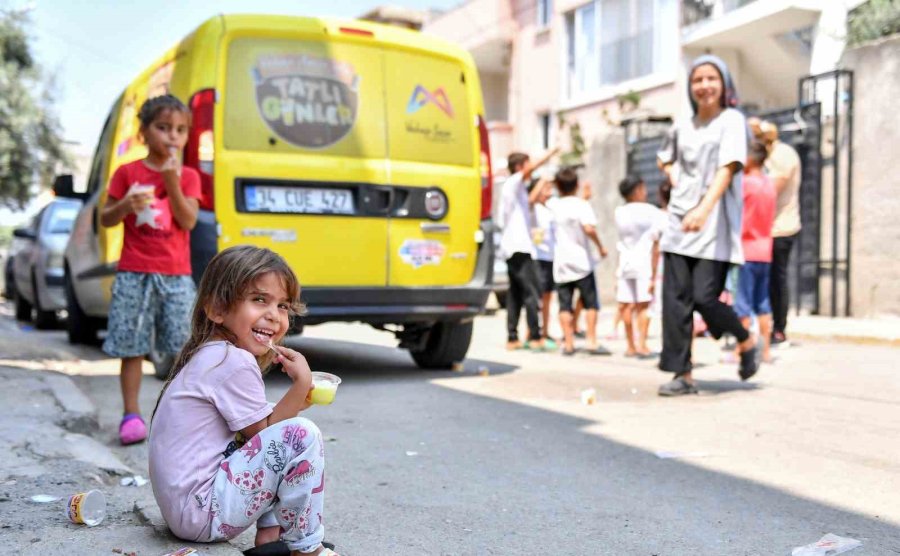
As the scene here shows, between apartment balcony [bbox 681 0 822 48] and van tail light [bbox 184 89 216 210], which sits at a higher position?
apartment balcony [bbox 681 0 822 48]

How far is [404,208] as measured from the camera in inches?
276

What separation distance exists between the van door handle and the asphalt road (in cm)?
105

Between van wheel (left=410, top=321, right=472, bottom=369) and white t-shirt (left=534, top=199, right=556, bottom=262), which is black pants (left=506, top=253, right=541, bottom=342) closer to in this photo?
white t-shirt (left=534, top=199, right=556, bottom=262)

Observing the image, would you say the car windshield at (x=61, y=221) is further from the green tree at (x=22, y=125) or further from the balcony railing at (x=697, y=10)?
the balcony railing at (x=697, y=10)

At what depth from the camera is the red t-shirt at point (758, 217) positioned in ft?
27.2

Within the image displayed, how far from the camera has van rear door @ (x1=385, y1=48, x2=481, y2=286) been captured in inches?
276

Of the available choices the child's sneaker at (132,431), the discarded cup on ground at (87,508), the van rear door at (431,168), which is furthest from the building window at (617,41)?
the discarded cup on ground at (87,508)

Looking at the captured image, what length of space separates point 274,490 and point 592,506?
144 cm

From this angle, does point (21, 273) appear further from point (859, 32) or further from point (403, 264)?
point (859, 32)

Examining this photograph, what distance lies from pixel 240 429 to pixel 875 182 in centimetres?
1050

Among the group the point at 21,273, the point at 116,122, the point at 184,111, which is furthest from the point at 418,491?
the point at 21,273

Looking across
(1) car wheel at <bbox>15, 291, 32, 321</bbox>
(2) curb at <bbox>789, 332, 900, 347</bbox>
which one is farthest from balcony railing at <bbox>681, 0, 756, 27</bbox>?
(1) car wheel at <bbox>15, 291, 32, 321</bbox>

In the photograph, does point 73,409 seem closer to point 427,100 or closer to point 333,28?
point 333,28

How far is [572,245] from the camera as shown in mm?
9375
